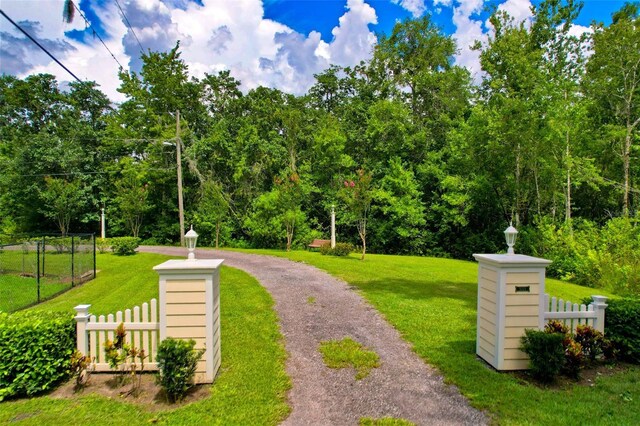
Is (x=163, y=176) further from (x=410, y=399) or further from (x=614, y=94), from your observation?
(x=614, y=94)

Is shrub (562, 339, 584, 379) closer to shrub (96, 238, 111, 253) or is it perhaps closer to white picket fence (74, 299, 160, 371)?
white picket fence (74, 299, 160, 371)

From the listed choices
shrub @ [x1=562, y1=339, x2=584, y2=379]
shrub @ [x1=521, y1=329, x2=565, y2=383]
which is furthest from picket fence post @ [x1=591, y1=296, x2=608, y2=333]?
shrub @ [x1=521, y1=329, x2=565, y2=383]

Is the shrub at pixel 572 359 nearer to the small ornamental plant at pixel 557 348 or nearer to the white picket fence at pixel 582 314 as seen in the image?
the small ornamental plant at pixel 557 348

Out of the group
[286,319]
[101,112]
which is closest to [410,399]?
[286,319]

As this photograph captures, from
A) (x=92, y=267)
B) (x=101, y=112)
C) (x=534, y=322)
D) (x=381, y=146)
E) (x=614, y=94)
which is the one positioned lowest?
(x=92, y=267)

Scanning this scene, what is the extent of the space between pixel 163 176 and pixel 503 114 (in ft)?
71.8

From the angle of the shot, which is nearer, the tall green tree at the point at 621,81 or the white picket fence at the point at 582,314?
the white picket fence at the point at 582,314

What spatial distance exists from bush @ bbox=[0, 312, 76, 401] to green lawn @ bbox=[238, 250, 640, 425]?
461 cm

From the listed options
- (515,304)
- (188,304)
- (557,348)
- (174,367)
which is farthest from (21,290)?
(557,348)

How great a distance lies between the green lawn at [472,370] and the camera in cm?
344

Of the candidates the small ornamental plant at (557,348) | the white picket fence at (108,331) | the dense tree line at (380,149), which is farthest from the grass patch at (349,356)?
the dense tree line at (380,149)

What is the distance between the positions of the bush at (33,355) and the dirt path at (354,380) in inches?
107

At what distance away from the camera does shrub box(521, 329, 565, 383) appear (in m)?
4.02

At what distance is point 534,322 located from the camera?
4414 millimetres
